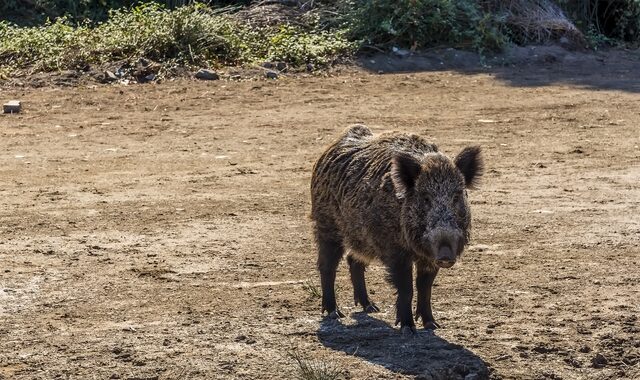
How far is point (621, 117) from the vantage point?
1435cm

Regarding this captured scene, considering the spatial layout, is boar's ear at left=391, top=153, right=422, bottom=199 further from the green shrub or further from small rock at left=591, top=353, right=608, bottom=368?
the green shrub

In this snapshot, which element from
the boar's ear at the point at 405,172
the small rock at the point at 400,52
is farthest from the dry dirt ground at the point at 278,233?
the boar's ear at the point at 405,172

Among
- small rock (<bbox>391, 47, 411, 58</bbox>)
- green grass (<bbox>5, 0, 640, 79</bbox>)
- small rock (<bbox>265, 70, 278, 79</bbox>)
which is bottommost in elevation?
small rock (<bbox>265, 70, 278, 79</bbox>)

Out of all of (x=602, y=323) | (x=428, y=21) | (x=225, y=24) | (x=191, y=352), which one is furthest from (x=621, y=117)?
(x=191, y=352)

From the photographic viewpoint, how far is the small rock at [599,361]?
21.7 feet

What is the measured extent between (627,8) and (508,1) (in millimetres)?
2122

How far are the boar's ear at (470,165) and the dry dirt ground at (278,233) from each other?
879mm

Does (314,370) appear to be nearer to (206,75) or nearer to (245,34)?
(206,75)

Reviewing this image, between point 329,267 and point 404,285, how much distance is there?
0.74 metres

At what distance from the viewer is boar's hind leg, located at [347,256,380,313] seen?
753cm

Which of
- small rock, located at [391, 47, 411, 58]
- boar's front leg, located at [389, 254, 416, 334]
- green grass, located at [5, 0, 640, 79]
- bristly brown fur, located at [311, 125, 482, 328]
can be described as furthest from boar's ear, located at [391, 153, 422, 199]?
small rock, located at [391, 47, 411, 58]

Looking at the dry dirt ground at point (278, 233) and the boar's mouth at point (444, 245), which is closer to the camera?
the boar's mouth at point (444, 245)

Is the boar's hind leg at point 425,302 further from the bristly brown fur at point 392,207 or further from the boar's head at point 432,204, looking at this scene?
the boar's head at point 432,204

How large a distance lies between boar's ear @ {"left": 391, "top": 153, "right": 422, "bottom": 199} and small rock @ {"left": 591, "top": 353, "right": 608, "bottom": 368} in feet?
4.38
